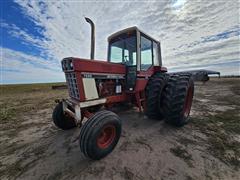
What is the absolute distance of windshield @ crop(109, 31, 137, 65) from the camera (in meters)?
3.97

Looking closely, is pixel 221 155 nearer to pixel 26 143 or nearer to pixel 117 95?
pixel 117 95

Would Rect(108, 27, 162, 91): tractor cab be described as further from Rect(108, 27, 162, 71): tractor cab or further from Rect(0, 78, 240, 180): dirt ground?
Rect(0, 78, 240, 180): dirt ground

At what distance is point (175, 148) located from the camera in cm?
279

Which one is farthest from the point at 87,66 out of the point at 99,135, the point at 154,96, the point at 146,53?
the point at 146,53

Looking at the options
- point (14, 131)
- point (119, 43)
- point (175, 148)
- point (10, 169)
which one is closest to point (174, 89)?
point (175, 148)

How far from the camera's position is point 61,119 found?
372 cm

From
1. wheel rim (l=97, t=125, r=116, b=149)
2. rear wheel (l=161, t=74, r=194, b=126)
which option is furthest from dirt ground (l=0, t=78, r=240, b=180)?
rear wheel (l=161, t=74, r=194, b=126)

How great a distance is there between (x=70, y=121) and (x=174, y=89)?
305 centimetres

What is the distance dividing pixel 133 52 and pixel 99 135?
2.69 metres

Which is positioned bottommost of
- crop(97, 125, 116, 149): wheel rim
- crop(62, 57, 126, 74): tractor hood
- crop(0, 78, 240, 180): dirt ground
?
crop(0, 78, 240, 180): dirt ground

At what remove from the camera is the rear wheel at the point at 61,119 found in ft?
12.0

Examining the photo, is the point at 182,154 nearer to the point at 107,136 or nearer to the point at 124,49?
the point at 107,136

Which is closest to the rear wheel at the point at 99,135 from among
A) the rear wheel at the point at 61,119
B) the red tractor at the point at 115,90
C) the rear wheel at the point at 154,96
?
the red tractor at the point at 115,90

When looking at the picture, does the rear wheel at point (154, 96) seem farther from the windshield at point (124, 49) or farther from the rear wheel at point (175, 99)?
the windshield at point (124, 49)
